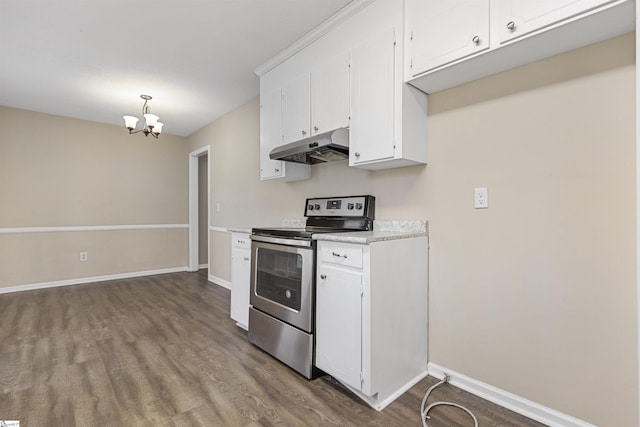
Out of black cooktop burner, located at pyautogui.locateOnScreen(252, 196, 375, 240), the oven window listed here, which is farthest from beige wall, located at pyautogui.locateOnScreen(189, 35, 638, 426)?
the oven window

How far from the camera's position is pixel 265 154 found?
297 cm

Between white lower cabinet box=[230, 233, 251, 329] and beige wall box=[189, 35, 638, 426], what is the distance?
1395 millimetres

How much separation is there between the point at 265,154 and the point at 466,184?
183 centimetres

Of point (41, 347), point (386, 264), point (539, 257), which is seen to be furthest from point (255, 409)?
point (41, 347)

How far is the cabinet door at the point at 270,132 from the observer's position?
111 inches

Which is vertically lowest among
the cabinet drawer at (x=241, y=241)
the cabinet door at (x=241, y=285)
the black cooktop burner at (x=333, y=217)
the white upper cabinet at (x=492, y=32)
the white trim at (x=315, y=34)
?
the cabinet door at (x=241, y=285)

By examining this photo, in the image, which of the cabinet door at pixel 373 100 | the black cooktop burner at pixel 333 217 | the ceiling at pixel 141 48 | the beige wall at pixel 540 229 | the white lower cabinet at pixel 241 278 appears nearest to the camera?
the beige wall at pixel 540 229

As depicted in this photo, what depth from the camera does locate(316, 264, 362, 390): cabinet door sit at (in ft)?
5.66

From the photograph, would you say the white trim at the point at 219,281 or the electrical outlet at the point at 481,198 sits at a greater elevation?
the electrical outlet at the point at 481,198

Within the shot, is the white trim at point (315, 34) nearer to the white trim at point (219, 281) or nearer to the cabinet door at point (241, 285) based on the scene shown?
the cabinet door at point (241, 285)

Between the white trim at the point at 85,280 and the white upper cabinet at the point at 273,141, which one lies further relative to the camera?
the white trim at the point at 85,280

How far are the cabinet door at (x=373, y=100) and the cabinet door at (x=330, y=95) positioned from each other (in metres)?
0.08

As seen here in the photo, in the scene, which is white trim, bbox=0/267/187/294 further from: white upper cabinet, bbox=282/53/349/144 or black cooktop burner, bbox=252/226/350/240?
white upper cabinet, bbox=282/53/349/144

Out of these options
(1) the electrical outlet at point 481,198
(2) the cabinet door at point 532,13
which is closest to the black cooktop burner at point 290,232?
(1) the electrical outlet at point 481,198
